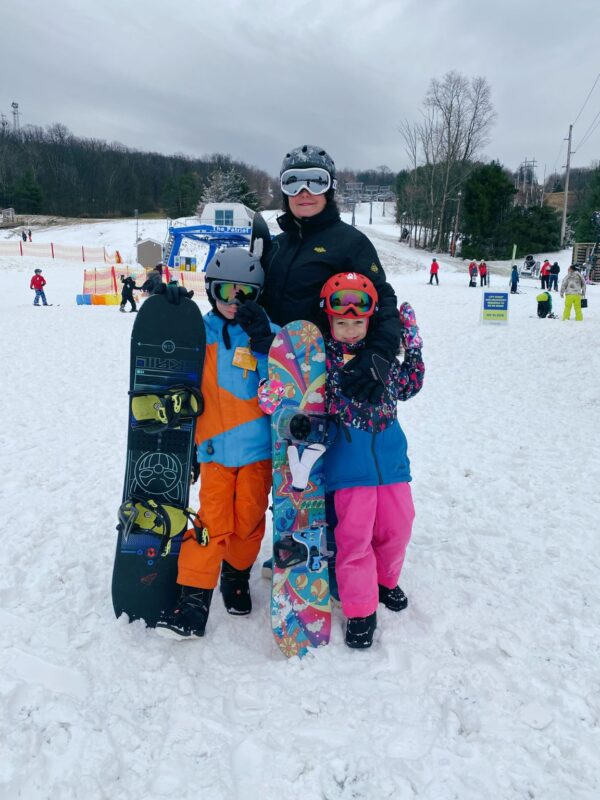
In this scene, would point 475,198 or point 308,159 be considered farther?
point 475,198

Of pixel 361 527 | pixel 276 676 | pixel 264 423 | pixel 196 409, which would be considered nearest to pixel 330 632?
pixel 276 676

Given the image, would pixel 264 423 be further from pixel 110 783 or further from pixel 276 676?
pixel 110 783

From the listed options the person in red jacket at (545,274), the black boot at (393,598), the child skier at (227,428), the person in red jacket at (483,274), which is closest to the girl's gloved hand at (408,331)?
the child skier at (227,428)

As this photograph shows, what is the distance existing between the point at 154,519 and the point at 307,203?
68.0 inches

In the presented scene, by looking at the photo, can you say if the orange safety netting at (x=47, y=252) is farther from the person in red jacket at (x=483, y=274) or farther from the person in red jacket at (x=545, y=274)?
the person in red jacket at (x=545, y=274)

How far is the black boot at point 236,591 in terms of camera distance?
2664 mm

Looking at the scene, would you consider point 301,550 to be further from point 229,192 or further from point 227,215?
point 229,192

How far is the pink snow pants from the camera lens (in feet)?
8.00

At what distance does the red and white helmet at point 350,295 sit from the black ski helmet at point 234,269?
0.38m

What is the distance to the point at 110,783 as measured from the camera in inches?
68.4

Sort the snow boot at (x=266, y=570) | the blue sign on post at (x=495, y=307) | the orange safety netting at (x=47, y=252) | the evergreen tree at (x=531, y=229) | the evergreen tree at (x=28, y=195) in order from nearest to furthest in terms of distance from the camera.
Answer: the snow boot at (x=266, y=570) < the blue sign on post at (x=495, y=307) < the orange safety netting at (x=47, y=252) < the evergreen tree at (x=531, y=229) < the evergreen tree at (x=28, y=195)

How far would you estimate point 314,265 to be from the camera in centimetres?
251

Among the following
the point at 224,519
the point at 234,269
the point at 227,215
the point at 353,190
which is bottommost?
the point at 224,519

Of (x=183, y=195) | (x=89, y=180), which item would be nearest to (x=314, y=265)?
(x=183, y=195)
